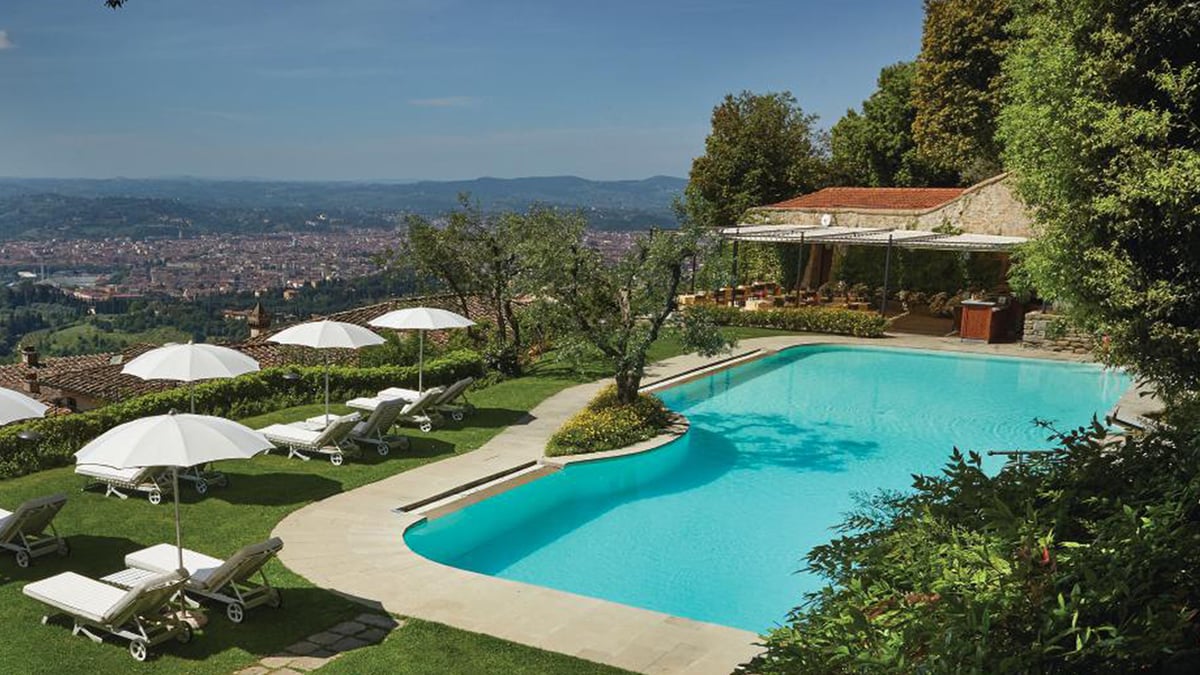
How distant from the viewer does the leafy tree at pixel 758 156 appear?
45.1 metres

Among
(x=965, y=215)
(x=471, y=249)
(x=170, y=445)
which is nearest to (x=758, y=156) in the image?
(x=965, y=215)

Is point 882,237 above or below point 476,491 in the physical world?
above

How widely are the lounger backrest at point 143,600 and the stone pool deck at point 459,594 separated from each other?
1888 mm

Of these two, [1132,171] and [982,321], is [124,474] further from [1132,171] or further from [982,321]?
[982,321]

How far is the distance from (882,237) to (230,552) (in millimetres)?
25956

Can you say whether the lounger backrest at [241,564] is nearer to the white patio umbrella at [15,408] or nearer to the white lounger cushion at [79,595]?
the white lounger cushion at [79,595]

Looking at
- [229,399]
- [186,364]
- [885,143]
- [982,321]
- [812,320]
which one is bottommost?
[229,399]

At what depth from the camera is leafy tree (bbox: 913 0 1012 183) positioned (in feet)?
123

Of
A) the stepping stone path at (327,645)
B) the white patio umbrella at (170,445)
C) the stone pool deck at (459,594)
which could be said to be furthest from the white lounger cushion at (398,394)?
the stepping stone path at (327,645)

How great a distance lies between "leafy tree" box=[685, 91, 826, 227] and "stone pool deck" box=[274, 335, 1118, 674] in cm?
3319

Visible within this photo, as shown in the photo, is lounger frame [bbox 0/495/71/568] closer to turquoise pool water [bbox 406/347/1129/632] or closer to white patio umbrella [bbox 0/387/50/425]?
white patio umbrella [bbox 0/387/50/425]

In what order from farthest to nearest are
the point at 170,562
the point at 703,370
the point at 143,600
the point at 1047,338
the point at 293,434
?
the point at 1047,338, the point at 703,370, the point at 293,434, the point at 170,562, the point at 143,600

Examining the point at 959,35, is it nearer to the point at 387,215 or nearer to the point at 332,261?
the point at 332,261

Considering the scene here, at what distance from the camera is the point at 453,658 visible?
8.24 meters
